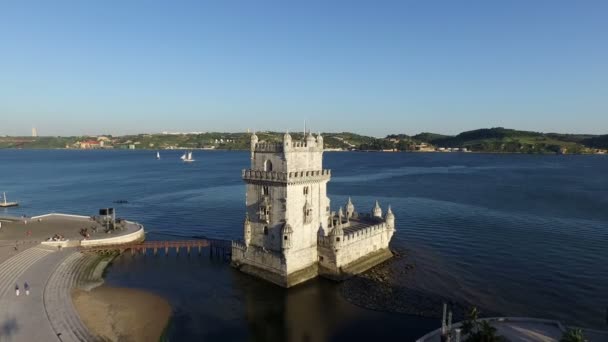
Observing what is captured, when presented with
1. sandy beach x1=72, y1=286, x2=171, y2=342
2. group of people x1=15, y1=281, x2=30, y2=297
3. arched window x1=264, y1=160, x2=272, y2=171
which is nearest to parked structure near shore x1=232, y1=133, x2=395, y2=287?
arched window x1=264, y1=160, x2=272, y2=171

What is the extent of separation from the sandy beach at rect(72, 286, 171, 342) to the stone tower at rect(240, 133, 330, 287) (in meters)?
11.6

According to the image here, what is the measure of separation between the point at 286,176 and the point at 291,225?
5517mm

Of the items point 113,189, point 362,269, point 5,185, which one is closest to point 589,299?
point 362,269

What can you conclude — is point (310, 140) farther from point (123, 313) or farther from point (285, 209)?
point (123, 313)

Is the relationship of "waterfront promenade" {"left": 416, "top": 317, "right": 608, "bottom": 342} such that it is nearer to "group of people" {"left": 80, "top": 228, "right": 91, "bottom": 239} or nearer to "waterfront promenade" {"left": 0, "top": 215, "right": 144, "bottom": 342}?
"waterfront promenade" {"left": 0, "top": 215, "right": 144, "bottom": 342}

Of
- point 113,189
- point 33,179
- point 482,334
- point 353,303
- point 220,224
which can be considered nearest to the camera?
point 482,334

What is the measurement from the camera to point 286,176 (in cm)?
4297

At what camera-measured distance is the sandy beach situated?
33906 mm

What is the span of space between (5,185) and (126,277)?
404ft

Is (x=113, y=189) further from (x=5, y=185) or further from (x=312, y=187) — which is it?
(x=312, y=187)

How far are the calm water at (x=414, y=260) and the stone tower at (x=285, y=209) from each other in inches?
88.4

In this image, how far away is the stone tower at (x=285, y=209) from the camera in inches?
1726

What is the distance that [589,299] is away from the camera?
4134 centimetres

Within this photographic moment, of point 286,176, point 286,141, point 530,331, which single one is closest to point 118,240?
point 286,176
